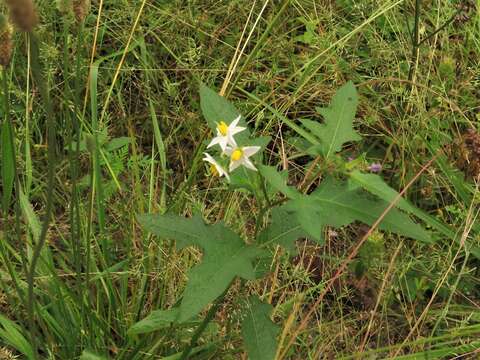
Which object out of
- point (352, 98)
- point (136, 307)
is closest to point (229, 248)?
point (352, 98)

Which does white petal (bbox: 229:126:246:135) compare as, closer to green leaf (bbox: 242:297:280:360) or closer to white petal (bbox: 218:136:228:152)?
white petal (bbox: 218:136:228:152)

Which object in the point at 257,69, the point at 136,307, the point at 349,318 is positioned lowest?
the point at 349,318

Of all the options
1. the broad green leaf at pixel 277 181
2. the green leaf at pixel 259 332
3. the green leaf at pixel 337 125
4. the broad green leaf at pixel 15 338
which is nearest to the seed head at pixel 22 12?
the broad green leaf at pixel 277 181

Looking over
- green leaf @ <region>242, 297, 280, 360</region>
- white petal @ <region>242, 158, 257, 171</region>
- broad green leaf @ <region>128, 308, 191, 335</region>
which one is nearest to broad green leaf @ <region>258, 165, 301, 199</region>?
white petal @ <region>242, 158, 257, 171</region>

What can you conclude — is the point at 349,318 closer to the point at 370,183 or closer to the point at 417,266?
the point at 417,266

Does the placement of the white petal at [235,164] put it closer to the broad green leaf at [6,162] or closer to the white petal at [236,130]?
the white petal at [236,130]

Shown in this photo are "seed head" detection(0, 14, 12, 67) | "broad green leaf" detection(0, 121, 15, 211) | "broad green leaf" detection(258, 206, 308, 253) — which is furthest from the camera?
"broad green leaf" detection(0, 121, 15, 211)
